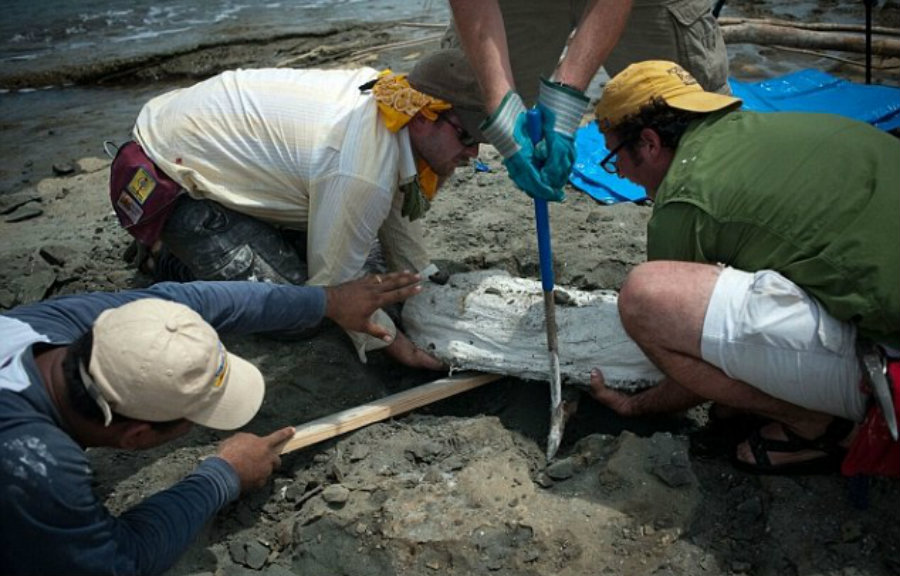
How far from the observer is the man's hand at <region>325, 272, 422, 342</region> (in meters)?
2.60

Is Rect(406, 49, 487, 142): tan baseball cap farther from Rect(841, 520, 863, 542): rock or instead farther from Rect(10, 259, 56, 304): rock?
Rect(10, 259, 56, 304): rock

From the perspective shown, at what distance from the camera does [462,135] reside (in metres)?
2.80

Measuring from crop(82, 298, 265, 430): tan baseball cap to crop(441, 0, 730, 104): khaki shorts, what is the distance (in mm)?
1836

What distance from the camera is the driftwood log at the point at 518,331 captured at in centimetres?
273

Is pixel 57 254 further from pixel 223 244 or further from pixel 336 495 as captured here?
pixel 336 495

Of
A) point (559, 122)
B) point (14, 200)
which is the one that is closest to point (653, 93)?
point (559, 122)

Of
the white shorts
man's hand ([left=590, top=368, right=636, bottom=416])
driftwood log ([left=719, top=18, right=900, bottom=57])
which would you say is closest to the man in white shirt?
man's hand ([left=590, top=368, right=636, bottom=416])

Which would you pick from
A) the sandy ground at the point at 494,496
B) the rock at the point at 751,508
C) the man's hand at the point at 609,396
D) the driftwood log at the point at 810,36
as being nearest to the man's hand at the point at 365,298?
the sandy ground at the point at 494,496

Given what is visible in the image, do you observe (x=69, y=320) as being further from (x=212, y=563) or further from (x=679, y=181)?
(x=679, y=181)

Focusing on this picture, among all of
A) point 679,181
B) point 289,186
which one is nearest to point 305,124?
point 289,186

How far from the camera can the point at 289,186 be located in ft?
9.56

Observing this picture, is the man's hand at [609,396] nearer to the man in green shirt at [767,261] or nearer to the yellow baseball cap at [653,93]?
the man in green shirt at [767,261]

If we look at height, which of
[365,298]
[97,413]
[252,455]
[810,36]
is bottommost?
[252,455]

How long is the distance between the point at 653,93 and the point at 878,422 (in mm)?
1076
